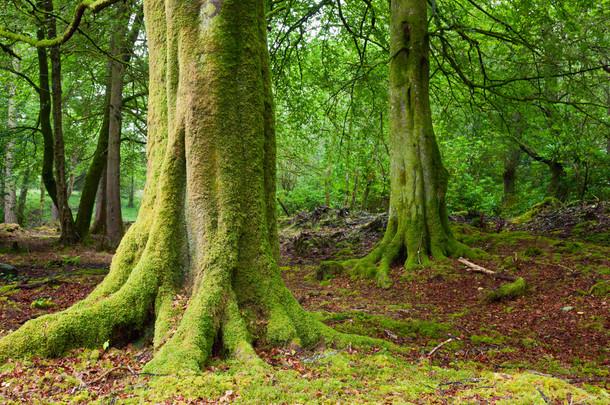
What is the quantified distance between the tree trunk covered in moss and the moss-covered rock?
0.36 m

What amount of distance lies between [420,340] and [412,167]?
14.3 ft

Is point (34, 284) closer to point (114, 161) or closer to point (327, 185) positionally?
point (114, 161)

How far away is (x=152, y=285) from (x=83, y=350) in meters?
0.67

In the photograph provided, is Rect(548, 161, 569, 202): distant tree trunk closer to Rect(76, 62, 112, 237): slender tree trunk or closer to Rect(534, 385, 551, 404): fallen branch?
Rect(534, 385, 551, 404): fallen branch

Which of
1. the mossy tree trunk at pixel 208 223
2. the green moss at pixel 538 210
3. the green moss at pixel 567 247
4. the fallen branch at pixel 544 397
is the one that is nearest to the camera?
the fallen branch at pixel 544 397

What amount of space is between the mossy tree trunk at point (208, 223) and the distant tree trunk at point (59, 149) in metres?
7.63

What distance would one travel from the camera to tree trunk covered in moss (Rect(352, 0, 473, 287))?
7.45 m

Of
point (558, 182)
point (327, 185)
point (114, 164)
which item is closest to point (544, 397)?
point (114, 164)

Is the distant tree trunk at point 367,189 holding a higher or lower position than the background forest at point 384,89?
lower

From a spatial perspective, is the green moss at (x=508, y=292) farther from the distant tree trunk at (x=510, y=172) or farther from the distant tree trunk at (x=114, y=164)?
the distant tree trunk at (x=510, y=172)

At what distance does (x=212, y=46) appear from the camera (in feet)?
11.2

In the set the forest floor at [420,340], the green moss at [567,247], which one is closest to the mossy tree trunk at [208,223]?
the forest floor at [420,340]

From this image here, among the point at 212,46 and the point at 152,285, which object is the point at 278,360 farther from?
the point at 212,46

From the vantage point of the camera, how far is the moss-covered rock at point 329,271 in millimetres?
7711
